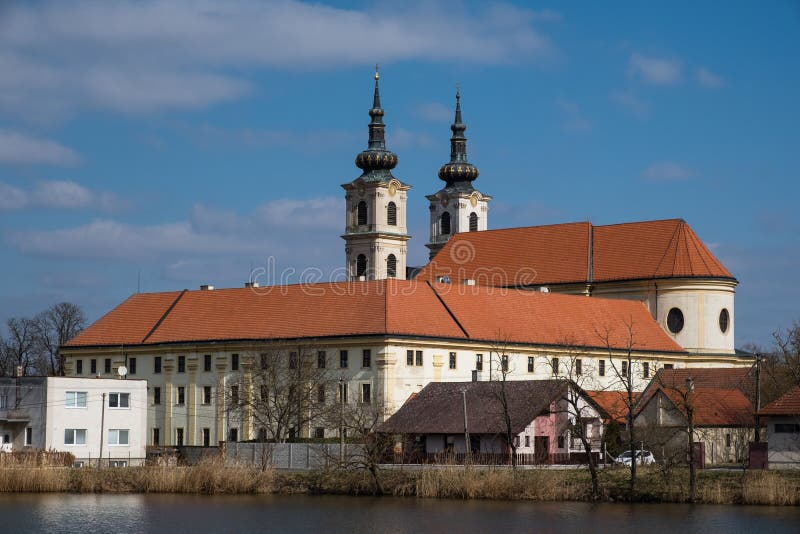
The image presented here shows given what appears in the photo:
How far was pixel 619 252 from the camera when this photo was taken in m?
107

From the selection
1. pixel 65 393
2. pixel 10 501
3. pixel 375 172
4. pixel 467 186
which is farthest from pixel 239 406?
pixel 467 186

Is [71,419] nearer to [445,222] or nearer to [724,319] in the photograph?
[724,319]

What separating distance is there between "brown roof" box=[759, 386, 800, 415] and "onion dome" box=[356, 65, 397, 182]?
235 ft

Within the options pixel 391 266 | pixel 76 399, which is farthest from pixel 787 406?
pixel 391 266

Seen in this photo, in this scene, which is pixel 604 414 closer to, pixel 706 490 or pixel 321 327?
pixel 706 490

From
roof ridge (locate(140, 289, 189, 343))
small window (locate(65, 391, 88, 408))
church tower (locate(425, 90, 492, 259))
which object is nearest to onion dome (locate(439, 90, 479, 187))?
church tower (locate(425, 90, 492, 259))

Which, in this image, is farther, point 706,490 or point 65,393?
point 65,393

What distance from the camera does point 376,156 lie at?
445ft

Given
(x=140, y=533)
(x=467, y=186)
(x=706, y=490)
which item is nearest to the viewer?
(x=140, y=533)

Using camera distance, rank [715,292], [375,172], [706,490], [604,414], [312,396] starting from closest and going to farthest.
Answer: [706,490] < [604,414] < [312,396] < [715,292] < [375,172]

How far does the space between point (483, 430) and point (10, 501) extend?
21.6m

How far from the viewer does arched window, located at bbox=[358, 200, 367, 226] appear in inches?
5330

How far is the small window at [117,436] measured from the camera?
80.0m

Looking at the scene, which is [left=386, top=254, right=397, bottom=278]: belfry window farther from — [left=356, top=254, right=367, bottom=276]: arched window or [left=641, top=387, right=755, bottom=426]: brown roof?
[left=641, top=387, right=755, bottom=426]: brown roof
